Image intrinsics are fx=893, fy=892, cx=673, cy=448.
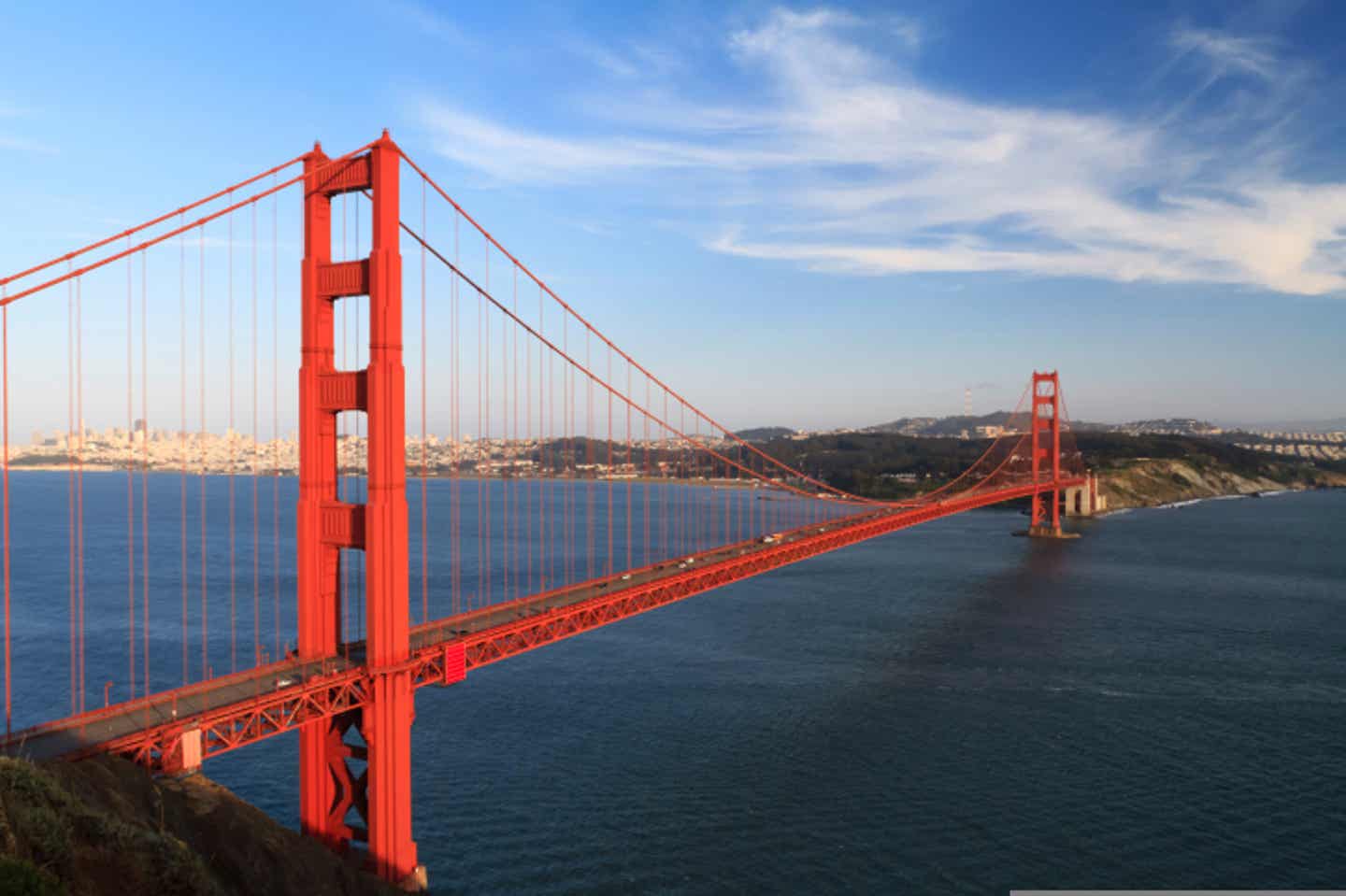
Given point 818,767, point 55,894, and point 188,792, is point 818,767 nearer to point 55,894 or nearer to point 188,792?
point 188,792

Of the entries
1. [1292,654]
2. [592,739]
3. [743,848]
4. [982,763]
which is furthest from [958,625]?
[743,848]

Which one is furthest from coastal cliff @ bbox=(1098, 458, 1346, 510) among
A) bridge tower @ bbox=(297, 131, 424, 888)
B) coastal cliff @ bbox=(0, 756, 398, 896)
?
coastal cliff @ bbox=(0, 756, 398, 896)

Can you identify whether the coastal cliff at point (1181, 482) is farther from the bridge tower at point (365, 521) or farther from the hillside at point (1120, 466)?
the bridge tower at point (365, 521)

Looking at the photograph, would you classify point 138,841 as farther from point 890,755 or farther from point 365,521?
point 890,755

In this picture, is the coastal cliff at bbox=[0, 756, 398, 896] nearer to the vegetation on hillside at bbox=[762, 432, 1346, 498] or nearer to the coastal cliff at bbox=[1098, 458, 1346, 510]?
the vegetation on hillside at bbox=[762, 432, 1346, 498]

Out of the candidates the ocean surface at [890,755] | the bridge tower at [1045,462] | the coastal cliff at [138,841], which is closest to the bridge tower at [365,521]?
the coastal cliff at [138,841]

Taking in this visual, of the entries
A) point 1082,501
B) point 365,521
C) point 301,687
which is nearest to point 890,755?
point 365,521
